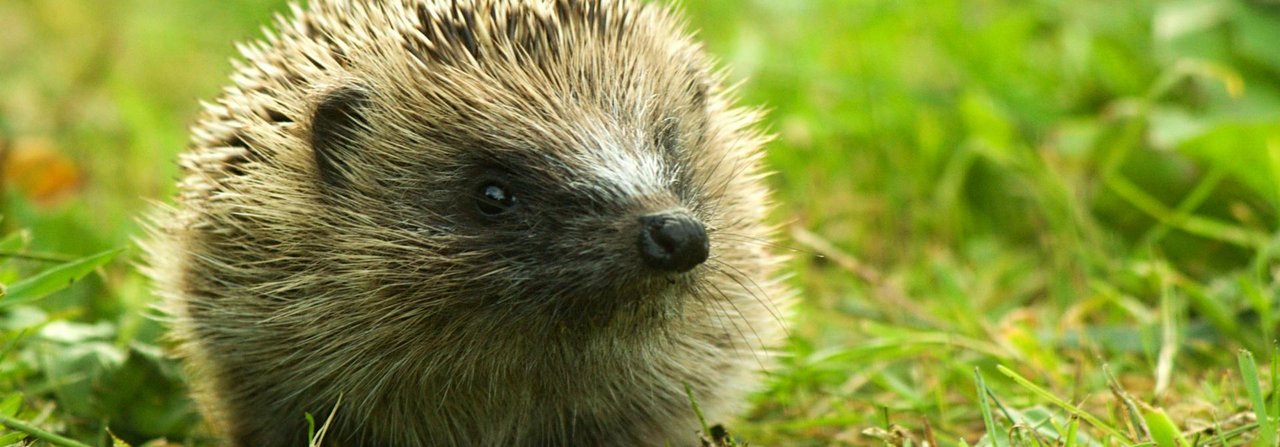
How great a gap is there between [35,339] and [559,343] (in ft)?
5.30

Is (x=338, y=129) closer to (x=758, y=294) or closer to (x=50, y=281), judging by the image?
(x=50, y=281)

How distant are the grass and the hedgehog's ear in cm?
66

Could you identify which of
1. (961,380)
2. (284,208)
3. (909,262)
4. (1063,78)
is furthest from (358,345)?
(1063,78)

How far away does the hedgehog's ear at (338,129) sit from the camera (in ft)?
10.8

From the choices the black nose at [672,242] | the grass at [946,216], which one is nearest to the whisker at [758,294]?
the grass at [946,216]

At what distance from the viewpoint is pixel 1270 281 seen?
4.62 m

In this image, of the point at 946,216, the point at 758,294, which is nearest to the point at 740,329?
the point at 758,294

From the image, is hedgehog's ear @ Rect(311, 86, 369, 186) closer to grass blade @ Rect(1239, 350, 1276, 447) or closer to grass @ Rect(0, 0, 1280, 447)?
grass @ Rect(0, 0, 1280, 447)

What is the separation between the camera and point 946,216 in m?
5.72

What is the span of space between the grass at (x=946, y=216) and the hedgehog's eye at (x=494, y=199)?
1.05 m

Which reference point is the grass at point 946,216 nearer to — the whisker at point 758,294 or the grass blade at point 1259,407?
the grass blade at point 1259,407

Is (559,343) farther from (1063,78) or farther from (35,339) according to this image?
(1063,78)

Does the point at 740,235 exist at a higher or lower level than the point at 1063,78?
lower

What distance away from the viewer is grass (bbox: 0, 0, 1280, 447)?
3.71 m
